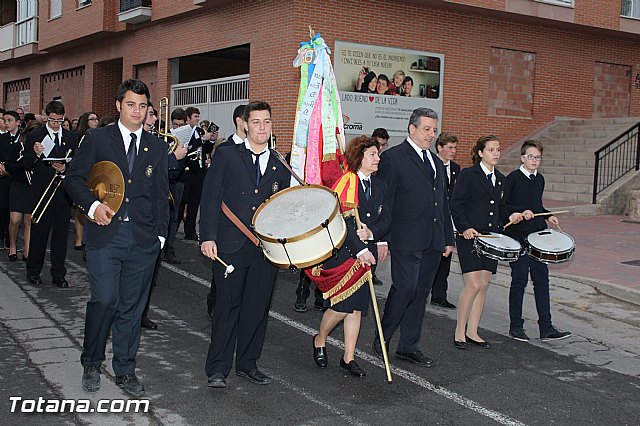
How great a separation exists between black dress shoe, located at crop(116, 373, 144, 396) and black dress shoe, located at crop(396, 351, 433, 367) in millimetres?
2301

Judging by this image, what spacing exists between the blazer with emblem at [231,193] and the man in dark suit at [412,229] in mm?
1354

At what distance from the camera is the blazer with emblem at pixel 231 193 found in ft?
18.5

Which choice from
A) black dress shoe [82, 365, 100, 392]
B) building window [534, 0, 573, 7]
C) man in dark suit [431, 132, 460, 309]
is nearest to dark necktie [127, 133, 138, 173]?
black dress shoe [82, 365, 100, 392]

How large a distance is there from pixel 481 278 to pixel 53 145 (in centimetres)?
541

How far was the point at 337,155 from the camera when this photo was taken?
287 inches

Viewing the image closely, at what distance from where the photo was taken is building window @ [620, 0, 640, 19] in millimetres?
23891

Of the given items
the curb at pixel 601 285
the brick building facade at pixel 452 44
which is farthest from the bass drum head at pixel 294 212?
the brick building facade at pixel 452 44

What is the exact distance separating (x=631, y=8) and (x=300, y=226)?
872 inches

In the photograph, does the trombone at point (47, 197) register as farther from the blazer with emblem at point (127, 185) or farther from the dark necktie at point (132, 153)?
the dark necktie at point (132, 153)

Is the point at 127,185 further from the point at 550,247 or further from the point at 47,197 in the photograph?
the point at 47,197

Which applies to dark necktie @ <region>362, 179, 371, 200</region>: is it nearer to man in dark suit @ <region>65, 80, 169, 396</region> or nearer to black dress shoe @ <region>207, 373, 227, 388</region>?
man in dark suit @ <region>65, 80, 169, 396</region>

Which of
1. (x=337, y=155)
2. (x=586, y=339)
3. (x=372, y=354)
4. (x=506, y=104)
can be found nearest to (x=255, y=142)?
(x=337, y=155)

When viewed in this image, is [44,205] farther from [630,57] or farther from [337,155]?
[630,57]

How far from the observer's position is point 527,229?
25.4ft
